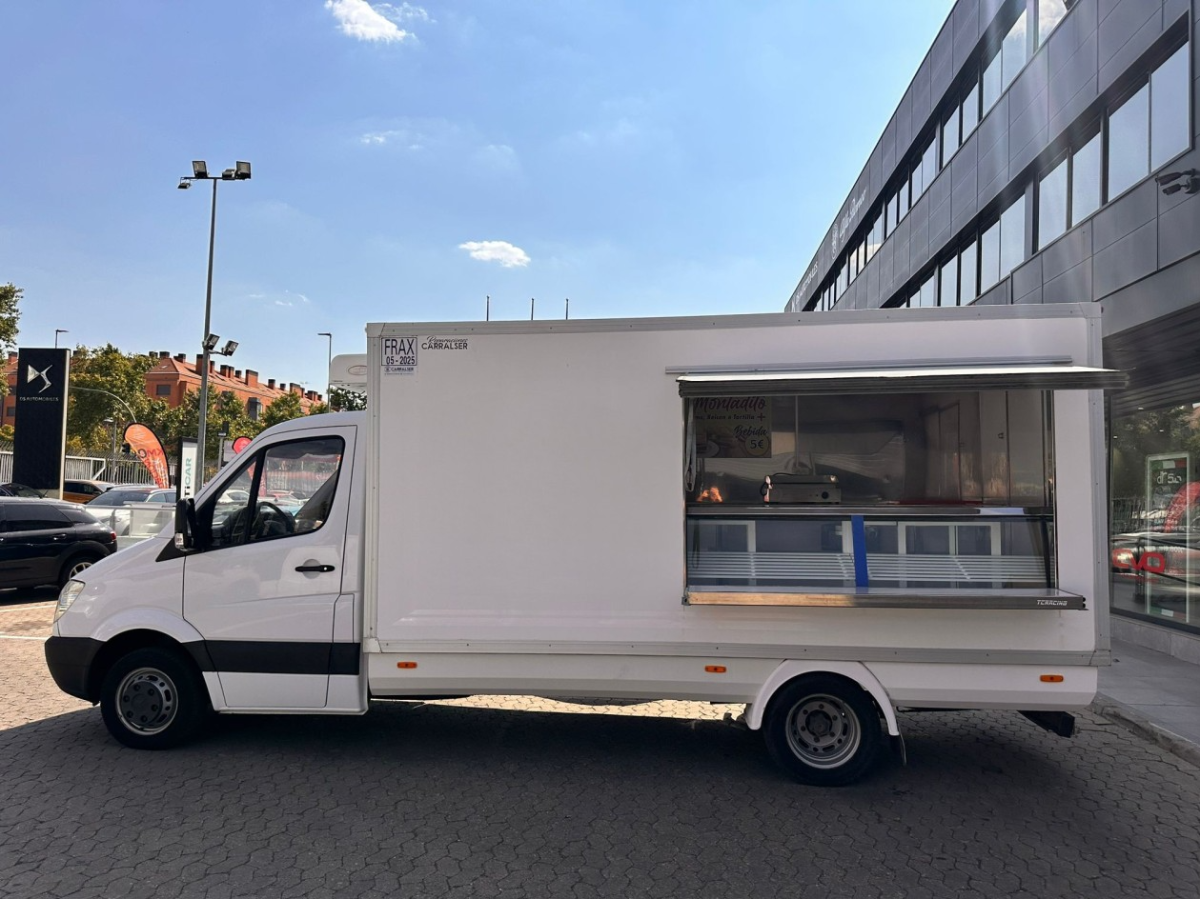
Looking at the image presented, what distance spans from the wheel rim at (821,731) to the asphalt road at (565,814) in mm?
205

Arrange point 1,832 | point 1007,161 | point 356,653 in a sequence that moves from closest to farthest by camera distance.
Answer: point 1,832, point 356,653, point 1007,161

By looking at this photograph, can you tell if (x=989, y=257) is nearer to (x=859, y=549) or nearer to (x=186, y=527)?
(x=859, y=549)

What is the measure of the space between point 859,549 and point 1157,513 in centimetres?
710

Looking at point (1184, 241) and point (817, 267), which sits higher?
point (817, 267)

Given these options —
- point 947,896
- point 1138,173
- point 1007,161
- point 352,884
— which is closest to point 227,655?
point 352,884

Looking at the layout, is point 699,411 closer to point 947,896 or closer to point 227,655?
point 947,896

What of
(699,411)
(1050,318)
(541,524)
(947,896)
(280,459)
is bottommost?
(947,896)

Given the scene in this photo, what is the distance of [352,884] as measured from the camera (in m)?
3.55

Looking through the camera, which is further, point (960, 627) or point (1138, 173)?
point (1138, 173)

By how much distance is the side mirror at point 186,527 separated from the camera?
5086mm

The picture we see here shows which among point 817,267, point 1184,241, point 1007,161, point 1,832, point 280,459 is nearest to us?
point 1,832

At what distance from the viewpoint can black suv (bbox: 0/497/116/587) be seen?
36.4ft

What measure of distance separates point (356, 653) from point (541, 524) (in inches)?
54.8

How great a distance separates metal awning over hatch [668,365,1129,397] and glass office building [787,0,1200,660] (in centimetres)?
481
